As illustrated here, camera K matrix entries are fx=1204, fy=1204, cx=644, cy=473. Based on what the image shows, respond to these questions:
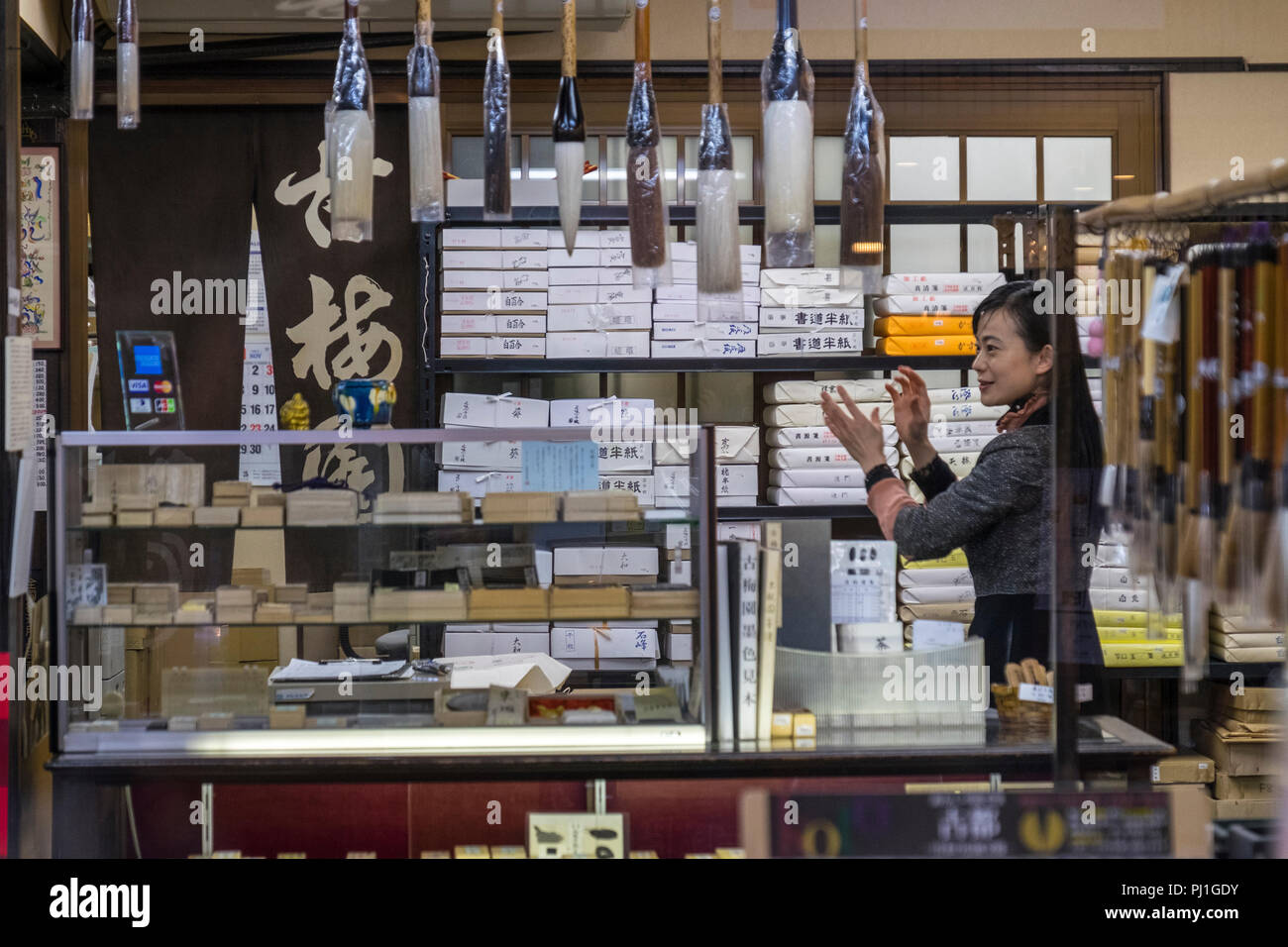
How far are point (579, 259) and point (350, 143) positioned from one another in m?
1.98

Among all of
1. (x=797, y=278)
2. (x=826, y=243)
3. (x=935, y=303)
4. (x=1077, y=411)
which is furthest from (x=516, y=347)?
(x=1077, y=411)

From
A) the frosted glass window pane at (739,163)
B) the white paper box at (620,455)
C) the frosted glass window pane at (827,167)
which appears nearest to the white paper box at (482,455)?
the white paper box at (620,455)

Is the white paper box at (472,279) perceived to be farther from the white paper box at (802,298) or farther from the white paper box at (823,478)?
the white paper box at (823,478)

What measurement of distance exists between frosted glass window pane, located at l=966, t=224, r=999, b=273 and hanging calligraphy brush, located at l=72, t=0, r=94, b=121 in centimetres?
308

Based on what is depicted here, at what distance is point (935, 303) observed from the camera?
4082 millimetres

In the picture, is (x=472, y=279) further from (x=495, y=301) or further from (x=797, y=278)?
(x=797, y=278)

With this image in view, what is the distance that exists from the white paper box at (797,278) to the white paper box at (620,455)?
5.69ft

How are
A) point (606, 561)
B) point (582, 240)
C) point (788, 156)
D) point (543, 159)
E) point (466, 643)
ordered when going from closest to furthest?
1. point (788, 156)
2. point (606, 561)
3. point (466, 643)
4. point (582, 240)
5. point (543, 159)

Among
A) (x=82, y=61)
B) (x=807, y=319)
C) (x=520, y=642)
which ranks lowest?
(x=520, y=642)

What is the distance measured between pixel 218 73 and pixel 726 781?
3384 mm

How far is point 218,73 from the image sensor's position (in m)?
4.36

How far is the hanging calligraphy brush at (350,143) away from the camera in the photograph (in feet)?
6.95
